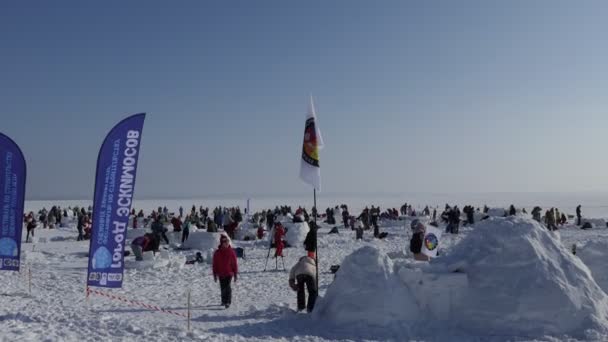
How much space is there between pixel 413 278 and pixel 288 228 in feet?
48.3

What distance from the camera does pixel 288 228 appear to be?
23.0 meters

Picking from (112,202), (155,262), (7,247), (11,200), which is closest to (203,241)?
(155,262)

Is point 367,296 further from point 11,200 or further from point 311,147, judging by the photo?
point 11,200

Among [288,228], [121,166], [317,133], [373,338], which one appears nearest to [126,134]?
[121,166]

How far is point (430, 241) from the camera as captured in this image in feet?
45.9

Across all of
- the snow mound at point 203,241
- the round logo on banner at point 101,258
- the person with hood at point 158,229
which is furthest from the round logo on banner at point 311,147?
the person with hood at point 158,229

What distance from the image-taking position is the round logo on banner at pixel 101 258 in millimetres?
9836

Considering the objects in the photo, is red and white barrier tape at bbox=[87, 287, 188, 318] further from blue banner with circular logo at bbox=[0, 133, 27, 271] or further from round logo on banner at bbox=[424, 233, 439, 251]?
round logo on banner at bbox=[424, 233, 439, 251]

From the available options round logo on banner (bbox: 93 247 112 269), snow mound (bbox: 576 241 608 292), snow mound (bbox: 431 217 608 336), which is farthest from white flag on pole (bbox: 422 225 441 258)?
round logo on banner (bbox: 93 247 112 269)

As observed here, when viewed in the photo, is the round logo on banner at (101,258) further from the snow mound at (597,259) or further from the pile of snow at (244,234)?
the pile of snow at (244,234)

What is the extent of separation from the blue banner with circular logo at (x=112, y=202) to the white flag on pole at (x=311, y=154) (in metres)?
3.33

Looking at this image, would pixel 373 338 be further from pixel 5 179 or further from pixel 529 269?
pixel 5 179

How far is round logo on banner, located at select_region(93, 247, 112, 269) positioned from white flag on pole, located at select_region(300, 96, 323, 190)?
406 cm

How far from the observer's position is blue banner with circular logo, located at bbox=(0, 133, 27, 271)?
11656mm
